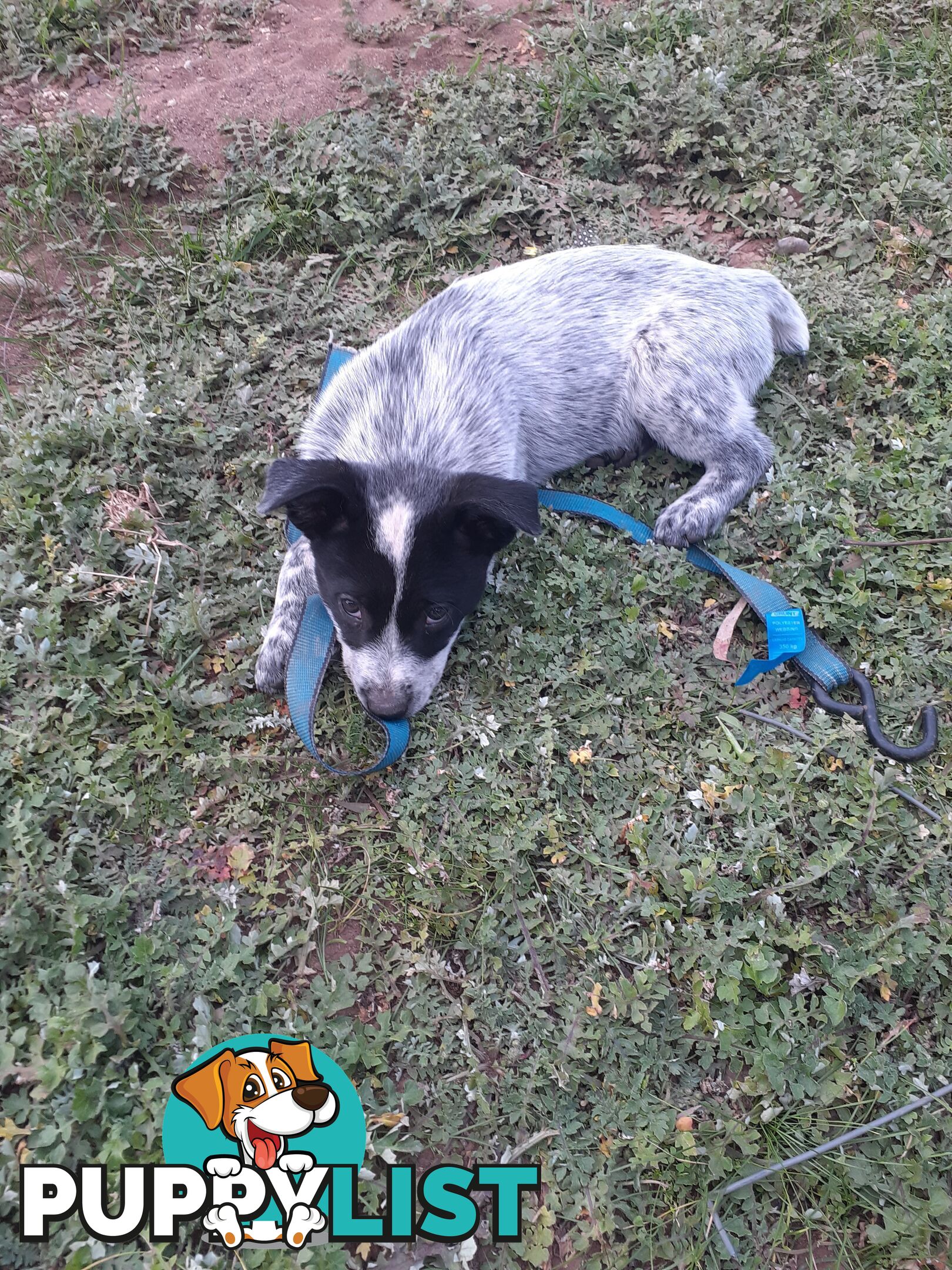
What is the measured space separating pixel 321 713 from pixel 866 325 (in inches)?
119

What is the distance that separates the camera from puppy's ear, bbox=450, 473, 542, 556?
2.46m

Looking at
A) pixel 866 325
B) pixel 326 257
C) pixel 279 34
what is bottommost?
pixel 866 325

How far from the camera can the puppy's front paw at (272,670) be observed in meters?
2.95

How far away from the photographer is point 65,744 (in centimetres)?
268

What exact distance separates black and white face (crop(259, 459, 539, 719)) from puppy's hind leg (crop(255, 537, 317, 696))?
26 cm

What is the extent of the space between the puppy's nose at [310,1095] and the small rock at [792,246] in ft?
14.0

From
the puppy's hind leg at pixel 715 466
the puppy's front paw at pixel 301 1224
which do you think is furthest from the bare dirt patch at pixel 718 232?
the puppy's front paw at pixel 301 1224

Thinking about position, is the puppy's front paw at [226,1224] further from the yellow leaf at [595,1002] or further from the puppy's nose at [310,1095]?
the yellow leaf at [595,1002]

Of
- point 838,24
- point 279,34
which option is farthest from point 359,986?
Result: point 838,24

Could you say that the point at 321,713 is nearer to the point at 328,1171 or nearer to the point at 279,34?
the point at 328,1171

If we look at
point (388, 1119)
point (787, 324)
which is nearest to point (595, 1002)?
point (388, 1119)

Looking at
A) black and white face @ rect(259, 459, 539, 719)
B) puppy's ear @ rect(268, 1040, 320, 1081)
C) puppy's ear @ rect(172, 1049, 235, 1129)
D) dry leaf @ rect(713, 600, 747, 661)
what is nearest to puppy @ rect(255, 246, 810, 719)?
black and white face @ rect(259, 459, 539, 719)

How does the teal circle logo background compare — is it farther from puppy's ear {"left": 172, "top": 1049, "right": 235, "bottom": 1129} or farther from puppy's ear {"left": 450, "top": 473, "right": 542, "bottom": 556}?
puppy's ear {"left": 450, "top": 473, "right": 542, "bottom": 556}

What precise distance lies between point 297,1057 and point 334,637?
133 centimetres
